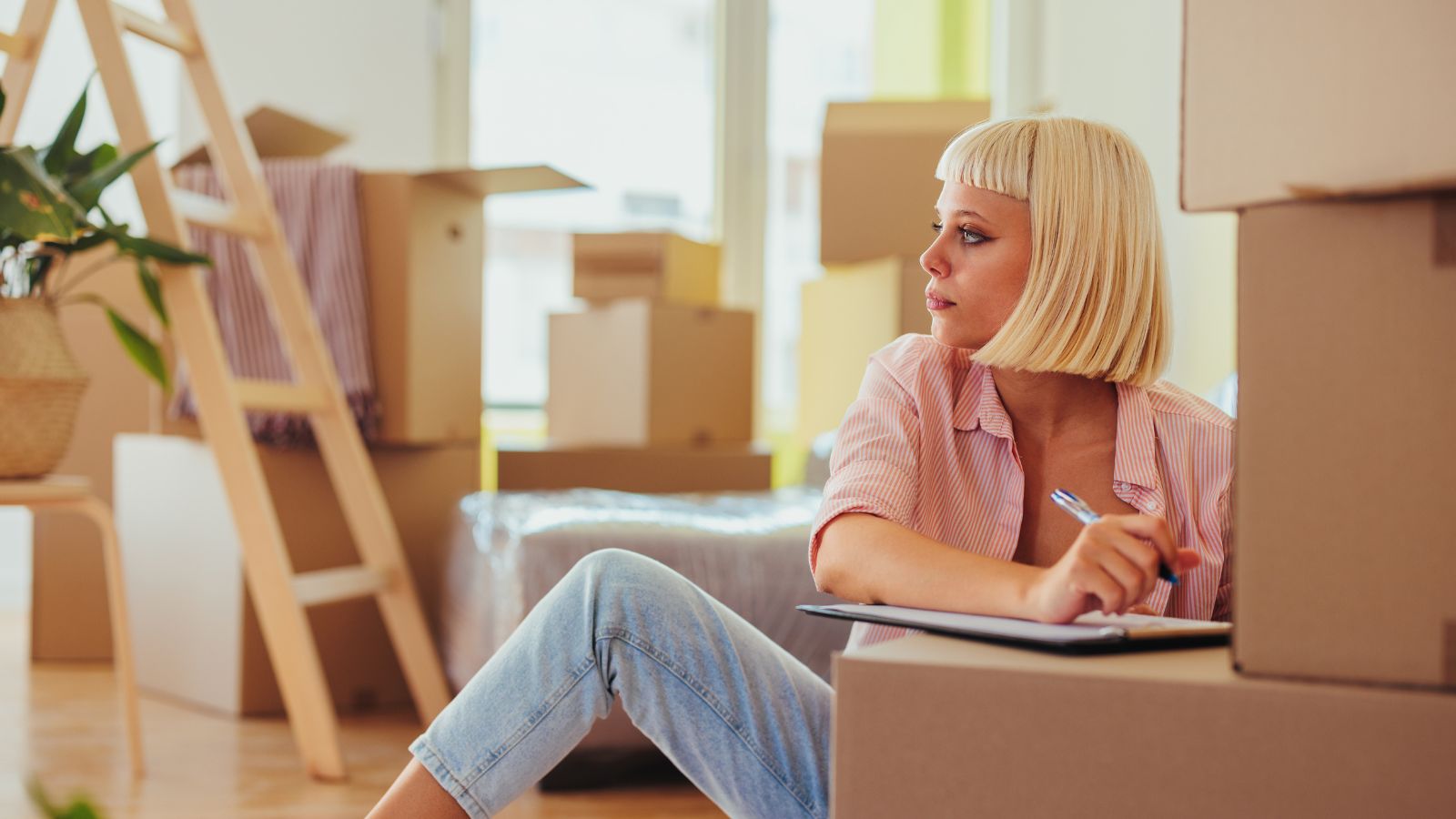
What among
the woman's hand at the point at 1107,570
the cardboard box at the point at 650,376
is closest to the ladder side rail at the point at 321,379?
the cardboard box at the point at 650,376

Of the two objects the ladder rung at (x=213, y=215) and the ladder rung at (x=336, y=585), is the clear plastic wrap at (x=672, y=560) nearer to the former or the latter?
the ladder rung at (x=336, y=585)

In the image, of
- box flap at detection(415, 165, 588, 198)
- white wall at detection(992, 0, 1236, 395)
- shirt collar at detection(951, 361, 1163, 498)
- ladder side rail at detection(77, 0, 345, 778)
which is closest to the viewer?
shirt collar at detection(951, 361, 1163, 498)

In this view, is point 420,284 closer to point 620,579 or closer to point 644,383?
point 644,383

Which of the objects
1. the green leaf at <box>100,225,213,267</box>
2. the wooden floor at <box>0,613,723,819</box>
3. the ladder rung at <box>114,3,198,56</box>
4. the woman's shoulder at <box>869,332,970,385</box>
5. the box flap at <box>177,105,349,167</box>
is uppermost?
the ladder rung at <box>114,3,198,56</box>

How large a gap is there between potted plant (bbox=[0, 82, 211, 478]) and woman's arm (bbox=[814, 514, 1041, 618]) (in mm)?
1145

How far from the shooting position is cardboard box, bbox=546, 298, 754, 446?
2686mm

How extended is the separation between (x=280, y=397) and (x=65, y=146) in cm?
45

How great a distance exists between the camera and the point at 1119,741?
611 mm

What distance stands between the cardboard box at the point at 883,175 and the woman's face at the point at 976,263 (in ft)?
4.10

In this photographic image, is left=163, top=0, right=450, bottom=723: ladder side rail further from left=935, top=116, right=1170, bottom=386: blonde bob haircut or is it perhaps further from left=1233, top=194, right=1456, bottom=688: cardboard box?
left=1233, top=194, right=1456, bottom=688: cardboard box

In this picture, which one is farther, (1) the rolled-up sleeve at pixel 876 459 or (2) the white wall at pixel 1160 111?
(2) the white wall at pixel 1160 111

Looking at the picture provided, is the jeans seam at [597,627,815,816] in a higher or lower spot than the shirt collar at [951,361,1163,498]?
lower

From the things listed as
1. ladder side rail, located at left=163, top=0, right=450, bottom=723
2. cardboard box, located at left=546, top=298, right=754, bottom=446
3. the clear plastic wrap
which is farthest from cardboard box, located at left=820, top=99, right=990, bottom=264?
ladder side rail, located at left=163, top=0, right=450, bottom=723

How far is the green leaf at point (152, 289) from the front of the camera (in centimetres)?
182
